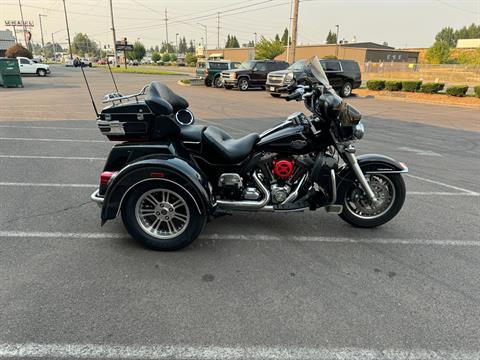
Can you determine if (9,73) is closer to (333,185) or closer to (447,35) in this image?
(333,185)

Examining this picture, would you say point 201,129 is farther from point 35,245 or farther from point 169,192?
point 35,245

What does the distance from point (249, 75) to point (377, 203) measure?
19503 millimetres

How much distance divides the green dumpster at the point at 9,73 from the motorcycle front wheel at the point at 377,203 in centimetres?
2233

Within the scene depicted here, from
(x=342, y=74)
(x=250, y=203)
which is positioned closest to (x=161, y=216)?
(x=250, y=203)

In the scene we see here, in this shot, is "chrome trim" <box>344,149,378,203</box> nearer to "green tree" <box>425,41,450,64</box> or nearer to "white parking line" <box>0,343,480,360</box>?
"white parking line" <box>0,343,480,360</box>

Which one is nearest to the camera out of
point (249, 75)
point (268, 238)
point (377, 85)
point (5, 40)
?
A: point (268, 238)

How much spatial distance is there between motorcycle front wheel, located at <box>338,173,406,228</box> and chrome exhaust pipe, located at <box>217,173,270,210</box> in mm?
924

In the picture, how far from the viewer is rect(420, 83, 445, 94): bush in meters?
20.2

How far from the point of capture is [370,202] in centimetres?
416

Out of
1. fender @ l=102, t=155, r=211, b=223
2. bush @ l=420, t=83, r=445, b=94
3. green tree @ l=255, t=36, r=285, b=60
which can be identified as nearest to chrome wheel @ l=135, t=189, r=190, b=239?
fender @ l=102, t=155, r=211, b=223

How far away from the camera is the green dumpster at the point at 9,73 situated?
2023 cm

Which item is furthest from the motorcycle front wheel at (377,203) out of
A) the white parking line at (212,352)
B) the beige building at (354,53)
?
the beige building at (354,53)

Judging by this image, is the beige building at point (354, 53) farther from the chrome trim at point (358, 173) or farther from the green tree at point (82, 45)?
the green tree at point (82, 45)

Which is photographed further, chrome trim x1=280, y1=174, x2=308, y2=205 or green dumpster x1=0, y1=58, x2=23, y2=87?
green dumpster x1=0, y1=58, x2=23, y2=87
